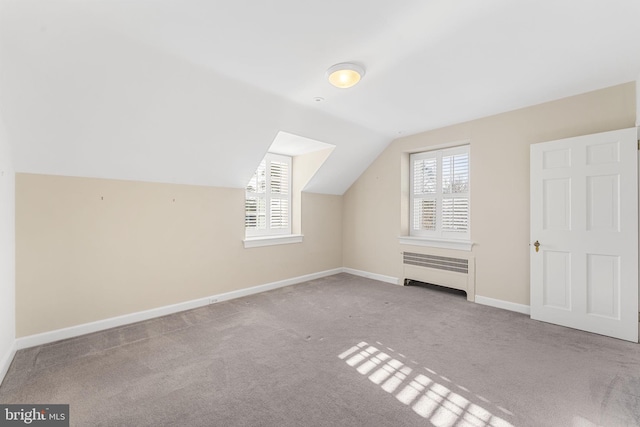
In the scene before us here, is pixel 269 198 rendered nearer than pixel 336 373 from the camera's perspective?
No

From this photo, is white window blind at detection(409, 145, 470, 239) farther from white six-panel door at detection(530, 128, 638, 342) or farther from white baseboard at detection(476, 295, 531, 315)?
white six-panel door at detection(530, 128, 638, 342)

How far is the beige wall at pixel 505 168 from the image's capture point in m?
3.04

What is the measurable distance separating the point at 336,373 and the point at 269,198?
3.19 m

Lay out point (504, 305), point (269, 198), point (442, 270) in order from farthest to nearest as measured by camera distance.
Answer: point (269, 198), point (442, 270), point (504, 305)

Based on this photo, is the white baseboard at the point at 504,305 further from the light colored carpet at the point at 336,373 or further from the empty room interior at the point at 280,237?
the light colored carpet at the point at 336,373

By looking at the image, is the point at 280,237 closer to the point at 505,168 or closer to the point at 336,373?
the point at 336,373

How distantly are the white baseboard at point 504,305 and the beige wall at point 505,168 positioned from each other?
0.17 feet

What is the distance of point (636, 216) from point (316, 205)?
4127mm

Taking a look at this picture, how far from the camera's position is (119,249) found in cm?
312

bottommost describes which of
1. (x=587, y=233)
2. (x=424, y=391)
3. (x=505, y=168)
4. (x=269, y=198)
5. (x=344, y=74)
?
(x=424, y=391)

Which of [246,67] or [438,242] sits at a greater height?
[246,67]

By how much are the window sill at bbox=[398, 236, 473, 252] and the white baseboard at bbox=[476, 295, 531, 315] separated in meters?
0.70

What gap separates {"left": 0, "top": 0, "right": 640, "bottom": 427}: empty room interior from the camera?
1.86 m

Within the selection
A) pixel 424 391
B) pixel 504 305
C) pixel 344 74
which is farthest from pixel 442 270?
pixel 344 74
